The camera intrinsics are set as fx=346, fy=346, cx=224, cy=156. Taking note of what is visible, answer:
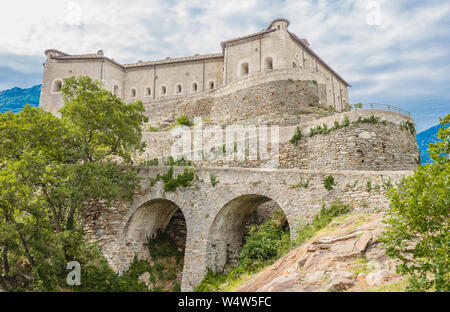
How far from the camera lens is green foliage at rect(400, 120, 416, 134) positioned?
908 inches

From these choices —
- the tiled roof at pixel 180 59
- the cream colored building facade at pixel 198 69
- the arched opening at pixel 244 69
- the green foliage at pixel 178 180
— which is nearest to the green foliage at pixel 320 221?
the green foliage at pixel 178 180

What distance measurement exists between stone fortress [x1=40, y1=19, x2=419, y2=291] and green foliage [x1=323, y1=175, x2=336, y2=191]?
0.50 feet

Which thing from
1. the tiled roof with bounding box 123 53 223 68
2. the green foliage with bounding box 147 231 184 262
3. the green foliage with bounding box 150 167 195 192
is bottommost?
the green foliage with bounding box 147 231 184 262

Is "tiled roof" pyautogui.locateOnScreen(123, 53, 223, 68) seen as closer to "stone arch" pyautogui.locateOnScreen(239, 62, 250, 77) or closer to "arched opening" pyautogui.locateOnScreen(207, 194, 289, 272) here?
"stone arch" pyautogui.locateOnScreen(239, 62, 250, 77)

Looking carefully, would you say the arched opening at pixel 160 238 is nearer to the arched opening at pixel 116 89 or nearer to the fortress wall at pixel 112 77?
the fortress wall at pixel 112 77

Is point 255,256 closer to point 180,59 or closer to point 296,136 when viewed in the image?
point 296,136

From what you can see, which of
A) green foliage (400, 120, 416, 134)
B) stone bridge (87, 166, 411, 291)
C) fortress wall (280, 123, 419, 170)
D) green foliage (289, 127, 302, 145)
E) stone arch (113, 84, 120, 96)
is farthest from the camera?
stone arch (113, 84, 120, 96)

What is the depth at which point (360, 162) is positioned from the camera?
21.1 m

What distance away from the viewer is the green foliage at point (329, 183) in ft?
51.0

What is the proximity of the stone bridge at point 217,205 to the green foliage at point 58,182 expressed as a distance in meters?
1.05

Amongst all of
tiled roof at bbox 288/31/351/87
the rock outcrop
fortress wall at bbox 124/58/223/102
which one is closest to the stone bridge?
the rock outcrop

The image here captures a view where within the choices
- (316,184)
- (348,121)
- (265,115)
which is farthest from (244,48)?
(316,184)

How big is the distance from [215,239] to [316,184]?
587cm

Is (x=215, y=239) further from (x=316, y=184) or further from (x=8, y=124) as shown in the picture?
(x=8, y=124)
